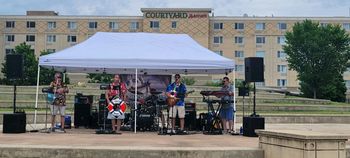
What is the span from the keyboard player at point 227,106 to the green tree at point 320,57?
115 feet

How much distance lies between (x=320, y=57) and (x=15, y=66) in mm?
39220

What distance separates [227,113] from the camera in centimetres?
1411

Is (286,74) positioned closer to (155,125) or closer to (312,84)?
(312,84)

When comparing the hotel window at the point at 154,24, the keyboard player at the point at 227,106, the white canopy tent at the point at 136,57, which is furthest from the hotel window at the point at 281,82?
the keyboard player at the point at 227,106

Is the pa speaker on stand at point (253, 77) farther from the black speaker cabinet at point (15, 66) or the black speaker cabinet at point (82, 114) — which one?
the black speaker cabinet at point (15, 66)

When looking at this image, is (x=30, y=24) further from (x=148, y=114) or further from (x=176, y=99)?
(x=176, y=99)

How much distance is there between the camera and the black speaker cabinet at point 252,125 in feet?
41.6

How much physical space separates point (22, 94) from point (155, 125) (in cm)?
1942

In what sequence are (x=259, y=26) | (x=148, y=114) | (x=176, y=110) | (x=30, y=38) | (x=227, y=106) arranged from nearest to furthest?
1. (x=176, y=110)
2. (x=227, y=106)
3. (x=148, y=114)
4. (x=259, y=26)
5. (x=30, y=38)

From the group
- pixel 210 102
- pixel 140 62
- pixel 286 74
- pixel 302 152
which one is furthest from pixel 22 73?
pixel 286 74

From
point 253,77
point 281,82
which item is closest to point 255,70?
point 253,77

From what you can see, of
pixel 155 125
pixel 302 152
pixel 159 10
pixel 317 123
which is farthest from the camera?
pixel 159 10

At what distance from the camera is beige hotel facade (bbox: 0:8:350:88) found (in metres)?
70.7

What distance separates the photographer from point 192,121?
15.1 m
